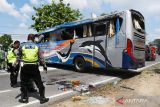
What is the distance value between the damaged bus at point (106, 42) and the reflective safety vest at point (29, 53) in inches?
242

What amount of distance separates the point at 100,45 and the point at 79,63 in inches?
86.8

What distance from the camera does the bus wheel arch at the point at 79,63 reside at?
15257 mm

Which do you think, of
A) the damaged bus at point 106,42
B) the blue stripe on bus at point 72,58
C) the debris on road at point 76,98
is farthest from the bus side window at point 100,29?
the debris on road at point 76,98

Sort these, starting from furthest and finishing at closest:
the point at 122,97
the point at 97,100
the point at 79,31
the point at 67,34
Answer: the point at 67,34 → the point at 79,31 → the point at 122,97 → the point at 97,100

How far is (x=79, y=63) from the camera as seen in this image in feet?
51.4

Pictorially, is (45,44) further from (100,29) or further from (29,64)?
(29,64)

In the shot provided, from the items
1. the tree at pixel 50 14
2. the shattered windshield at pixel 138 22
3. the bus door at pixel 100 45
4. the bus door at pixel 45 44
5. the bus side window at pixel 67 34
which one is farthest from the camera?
the tree at pixel 50 14

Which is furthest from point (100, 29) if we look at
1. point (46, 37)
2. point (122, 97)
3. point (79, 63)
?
point (122, 97)

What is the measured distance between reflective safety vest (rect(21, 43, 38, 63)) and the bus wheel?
24.8 feet

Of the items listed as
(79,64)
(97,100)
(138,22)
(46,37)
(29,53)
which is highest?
(138,22)

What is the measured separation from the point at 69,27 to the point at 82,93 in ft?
24.5

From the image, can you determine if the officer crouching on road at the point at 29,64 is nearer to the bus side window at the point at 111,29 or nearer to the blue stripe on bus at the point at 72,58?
the bus side window at the point at 111,29

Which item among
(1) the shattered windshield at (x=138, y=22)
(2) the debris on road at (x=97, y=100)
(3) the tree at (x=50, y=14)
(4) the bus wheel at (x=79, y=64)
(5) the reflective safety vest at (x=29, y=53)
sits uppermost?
(3) the tree at (x=50, y=14)

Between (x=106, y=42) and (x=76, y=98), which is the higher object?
(x=106, y=42)
